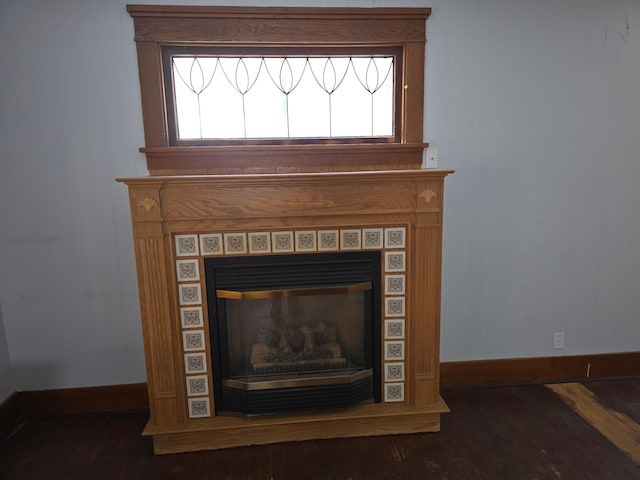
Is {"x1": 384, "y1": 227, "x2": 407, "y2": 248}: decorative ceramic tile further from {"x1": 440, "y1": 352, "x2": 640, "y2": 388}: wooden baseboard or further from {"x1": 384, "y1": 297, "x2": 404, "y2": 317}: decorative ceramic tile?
{"x1": 440, "y1": 352, "x2": 640, "y2": 388}: wooden baseboard

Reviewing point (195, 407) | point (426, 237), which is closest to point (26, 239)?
point (195, 407)

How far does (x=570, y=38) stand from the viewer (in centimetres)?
238

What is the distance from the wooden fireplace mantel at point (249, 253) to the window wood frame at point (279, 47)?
A: 0.35 meters

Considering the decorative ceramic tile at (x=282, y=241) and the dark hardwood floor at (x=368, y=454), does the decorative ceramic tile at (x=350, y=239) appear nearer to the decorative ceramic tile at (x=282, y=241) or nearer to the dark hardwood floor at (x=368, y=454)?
the decorative ceramic tile at (x=282, y=241)

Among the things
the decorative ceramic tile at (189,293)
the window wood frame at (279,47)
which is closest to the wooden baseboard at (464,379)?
the decorative ceramic tile at (189,293)

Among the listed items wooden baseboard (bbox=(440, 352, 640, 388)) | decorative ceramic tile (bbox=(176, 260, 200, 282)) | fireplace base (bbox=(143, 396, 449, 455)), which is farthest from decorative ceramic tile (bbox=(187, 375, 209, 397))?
wooden baseboard (bbox=(440, 352, 640, 388))

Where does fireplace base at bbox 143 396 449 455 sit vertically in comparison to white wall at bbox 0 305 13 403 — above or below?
below

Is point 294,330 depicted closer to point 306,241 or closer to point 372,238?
point 306,241

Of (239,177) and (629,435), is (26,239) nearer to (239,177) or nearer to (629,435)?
(239,177)

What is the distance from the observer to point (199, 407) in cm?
216

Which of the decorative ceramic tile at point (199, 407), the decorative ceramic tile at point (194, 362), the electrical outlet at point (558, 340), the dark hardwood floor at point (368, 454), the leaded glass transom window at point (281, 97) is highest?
the leaded glass transom window at point (281, 97)

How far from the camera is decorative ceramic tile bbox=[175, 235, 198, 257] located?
2.04m

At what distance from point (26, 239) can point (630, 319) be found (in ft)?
12.1

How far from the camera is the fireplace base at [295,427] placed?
2.12 metres
